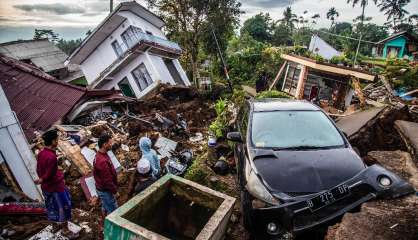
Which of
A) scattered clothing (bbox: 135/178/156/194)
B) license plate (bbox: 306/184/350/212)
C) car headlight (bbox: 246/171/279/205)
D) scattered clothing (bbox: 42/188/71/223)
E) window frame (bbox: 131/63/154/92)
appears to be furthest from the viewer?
window frame (bbox: 131/63/154/92)

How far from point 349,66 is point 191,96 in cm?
966

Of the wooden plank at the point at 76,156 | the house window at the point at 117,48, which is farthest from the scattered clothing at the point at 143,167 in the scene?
the house window at the point at 117,48

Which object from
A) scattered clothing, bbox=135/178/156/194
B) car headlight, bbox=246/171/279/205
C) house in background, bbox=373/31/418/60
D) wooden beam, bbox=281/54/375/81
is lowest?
scattered clothing, bbox=135/178/156/194

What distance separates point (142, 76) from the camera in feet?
62.0

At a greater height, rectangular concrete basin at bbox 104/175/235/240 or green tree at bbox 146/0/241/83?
green tree at bbox 146/0/241/83

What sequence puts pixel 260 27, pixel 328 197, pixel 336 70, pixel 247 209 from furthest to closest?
pixel 260 27 < pixel 336 70 < pixel 247 209 < pixel 328 197

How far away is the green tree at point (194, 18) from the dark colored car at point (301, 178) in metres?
20.4

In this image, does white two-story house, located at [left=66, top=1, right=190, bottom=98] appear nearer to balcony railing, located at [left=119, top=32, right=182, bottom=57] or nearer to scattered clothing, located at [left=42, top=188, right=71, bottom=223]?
balcony railing, located at [left=119, top=32, right=182, bottom=57]

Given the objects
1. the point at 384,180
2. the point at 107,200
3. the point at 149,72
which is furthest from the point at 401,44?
the point at 107,200

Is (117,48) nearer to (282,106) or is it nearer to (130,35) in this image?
(130,35)

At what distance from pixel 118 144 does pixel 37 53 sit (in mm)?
20694

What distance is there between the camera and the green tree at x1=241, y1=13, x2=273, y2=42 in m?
47.2

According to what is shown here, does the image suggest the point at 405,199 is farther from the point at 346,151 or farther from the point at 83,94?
the point at 83,94

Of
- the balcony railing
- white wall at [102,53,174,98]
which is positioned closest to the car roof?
white wall at [102,53,174,98]
